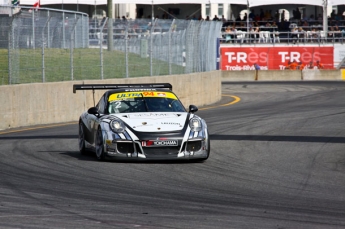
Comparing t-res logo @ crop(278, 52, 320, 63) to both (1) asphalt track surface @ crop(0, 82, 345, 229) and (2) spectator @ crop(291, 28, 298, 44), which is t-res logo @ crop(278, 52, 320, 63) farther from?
(1) asphalt track surface @ crop(0, 82, 345, 229)

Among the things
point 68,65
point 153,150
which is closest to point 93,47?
point 68,65

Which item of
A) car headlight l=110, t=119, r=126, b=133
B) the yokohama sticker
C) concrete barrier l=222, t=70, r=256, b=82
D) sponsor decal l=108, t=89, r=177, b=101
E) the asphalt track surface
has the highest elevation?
sponsor decal l=108, t=89, r=177, b=101

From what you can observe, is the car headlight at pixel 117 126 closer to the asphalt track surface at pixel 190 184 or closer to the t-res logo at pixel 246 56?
the asphalt track surface at pixel 190 184

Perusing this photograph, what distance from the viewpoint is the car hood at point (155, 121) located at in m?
12.1

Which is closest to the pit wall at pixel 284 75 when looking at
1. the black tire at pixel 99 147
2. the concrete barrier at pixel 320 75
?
the concrete barrier at pixel 320 75

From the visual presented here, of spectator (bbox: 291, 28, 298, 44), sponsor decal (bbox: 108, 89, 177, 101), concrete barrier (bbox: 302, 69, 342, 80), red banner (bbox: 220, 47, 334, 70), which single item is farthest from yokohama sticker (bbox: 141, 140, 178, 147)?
red banner (bbox: 220, 47, 334, 70)

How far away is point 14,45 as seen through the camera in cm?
2047

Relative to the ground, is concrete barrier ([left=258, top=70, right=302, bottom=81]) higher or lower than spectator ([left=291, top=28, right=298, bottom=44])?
lower

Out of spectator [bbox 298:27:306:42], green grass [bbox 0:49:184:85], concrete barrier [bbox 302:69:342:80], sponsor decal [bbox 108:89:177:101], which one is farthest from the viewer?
spectator [bbox 298:27:306:42]

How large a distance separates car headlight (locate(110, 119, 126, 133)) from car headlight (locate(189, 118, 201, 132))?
1.00 meters

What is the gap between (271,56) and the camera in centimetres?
5016

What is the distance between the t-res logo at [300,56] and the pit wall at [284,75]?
5.09 m

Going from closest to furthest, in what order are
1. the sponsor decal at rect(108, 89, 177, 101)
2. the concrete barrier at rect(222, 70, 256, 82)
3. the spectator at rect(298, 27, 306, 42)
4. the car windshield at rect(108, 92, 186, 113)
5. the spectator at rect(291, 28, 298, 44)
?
the car windshield at rect(108, 92, 186, 113), the sponsor decal at rect(108, 89, 177, 101), the concrete barrier at rect(222, 70, 256, 82), the spectator at rect(291, 28, 298, 44), the spectator at rect(298, 27, 306, 42)

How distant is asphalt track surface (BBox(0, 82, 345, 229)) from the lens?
25.2ft
